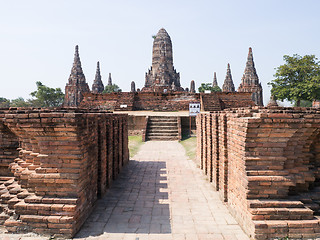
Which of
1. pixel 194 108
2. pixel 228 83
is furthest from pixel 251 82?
pixel 194 108

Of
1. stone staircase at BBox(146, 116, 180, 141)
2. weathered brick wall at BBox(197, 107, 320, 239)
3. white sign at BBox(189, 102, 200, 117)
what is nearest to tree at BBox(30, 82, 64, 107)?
stone staircase at BBox(146, 116, 180, 141)

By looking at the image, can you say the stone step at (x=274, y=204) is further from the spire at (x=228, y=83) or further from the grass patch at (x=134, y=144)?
the spire at (x=228, y=83)

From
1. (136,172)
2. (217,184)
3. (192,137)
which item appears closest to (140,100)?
(192,137)

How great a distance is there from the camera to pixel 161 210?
3.71m

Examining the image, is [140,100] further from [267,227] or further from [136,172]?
[267,227]

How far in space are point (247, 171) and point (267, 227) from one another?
715 millimetres

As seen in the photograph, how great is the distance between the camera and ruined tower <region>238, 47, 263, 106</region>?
30234 millimetres

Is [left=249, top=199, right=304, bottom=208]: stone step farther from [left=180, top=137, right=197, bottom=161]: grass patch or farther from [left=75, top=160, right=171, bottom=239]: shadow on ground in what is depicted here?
[left=180, top=137, right=197, bottom=161]: grass patch

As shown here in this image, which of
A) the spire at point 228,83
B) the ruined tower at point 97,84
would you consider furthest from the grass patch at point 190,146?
the ruined tower at point 97,84

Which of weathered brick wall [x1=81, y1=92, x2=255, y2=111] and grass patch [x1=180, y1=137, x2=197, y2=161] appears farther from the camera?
weathered brick wall [x1=81, y1=92, x2=255, y2=111]

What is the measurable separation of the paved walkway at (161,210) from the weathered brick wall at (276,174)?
1.28 ft

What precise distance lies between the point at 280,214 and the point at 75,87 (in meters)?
30.6

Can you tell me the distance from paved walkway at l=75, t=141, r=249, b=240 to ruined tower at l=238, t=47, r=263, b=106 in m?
27.4

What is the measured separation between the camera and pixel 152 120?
12586 millimetres
